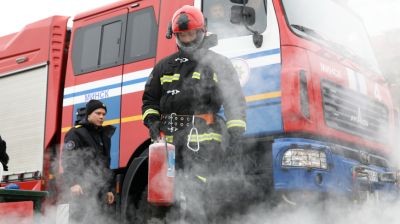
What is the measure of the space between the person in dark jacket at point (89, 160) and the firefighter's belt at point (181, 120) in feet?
3.74

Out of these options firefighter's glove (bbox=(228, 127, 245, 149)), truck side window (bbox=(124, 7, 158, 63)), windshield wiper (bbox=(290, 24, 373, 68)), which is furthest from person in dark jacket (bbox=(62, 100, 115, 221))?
windshield wiper (bbox=(290, 24, 373, 68))

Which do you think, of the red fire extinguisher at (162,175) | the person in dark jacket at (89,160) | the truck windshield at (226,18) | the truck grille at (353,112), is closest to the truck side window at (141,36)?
the truck windshield at (226,18)

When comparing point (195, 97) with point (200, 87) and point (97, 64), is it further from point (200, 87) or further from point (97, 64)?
point (97, 64)

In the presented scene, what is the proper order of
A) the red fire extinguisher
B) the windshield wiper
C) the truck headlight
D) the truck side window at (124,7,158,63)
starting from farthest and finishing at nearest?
the truck side window at (124,7,158,63), the windshield wiper, the truck headlight, the red fire extinguisher

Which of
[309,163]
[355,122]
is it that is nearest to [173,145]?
[309,163]

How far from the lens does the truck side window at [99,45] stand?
5.89 m

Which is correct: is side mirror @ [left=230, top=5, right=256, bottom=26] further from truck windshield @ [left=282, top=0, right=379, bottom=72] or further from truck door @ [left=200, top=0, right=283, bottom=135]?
truck windshield @ [left=282, top=0, right=379, bottom=72]

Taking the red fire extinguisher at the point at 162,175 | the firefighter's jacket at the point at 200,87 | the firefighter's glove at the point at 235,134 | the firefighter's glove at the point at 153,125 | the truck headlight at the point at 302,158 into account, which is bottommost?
the red fire extinguisher at the point at 162,175

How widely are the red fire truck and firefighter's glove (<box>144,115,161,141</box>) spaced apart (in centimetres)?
89

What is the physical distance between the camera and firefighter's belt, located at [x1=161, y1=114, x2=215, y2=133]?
405cm

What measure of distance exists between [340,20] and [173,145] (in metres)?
2.83

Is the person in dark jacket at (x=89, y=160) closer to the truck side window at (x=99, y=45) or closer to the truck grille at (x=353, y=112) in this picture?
the truck side window at (x=99, y=45)

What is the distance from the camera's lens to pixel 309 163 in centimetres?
443

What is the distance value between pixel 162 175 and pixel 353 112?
7.18ft
